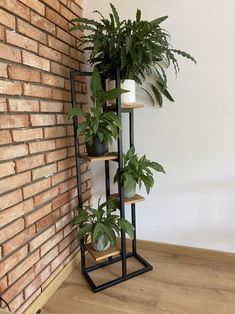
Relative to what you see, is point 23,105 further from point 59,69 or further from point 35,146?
point 59,69

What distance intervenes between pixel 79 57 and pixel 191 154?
115 cm

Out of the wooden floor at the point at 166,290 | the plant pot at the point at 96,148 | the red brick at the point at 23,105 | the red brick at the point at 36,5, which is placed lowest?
the wooden floor at the point at 166,290

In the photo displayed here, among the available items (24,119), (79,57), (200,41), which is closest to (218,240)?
(200,41)

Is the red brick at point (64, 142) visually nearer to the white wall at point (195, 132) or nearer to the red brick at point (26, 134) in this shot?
the red brick at point (26, 134)

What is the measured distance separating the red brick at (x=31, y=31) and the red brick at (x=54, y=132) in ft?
1.73

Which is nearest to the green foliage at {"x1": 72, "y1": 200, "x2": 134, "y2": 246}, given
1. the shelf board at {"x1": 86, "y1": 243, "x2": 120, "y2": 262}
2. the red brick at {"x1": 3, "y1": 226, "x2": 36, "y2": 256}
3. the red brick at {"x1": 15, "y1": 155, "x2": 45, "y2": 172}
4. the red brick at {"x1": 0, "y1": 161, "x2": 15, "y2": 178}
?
the shelf board at {"x1": 86, "y1": 243, "x2": 120, "y2": 262}

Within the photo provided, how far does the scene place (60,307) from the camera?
1437 millimetres

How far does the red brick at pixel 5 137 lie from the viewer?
1154mm

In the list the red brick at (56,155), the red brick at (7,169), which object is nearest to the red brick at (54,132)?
the red brick at (56,155)

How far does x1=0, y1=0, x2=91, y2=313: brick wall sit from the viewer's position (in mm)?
1188

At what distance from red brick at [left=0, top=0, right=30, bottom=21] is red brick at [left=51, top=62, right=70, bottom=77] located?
307mm

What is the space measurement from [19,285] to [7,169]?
63cm

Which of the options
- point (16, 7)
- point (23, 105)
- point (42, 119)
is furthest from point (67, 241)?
point (16, 7)

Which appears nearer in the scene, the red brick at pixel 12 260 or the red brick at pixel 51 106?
the red brick at pixel 12 260
